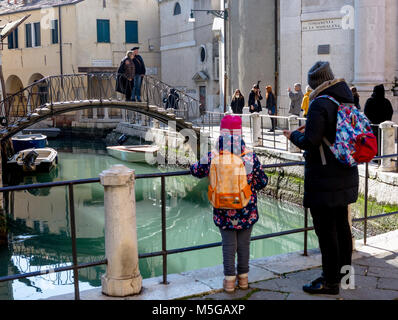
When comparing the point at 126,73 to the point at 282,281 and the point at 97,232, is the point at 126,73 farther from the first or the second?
the point at 282,281

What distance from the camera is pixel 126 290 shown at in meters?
4.18

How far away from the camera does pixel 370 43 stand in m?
16.4

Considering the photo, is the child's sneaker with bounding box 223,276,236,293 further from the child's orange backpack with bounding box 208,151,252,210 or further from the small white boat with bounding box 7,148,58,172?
the small white boat with bounding box 7,148,58,172

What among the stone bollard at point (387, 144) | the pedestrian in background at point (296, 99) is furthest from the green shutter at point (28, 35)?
the stone bollard at point (387, 144)

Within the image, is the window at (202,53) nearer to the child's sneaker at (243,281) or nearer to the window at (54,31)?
the window at (54,31)

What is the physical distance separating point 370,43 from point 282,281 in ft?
44.1

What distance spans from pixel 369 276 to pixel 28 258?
8088 millimetres

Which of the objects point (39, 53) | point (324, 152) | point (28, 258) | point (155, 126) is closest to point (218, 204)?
point (324, 152)

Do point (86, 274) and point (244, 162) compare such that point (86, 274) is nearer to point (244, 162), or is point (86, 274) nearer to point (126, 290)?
point (126, 290)

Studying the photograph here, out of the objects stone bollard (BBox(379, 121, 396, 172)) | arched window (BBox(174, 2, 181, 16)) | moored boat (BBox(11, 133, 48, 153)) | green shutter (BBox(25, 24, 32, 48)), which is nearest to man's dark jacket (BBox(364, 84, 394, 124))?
stone bollard (BBox(379, 121, 396, 172))

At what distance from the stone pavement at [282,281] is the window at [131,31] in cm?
3068

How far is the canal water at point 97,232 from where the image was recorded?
9.81 m

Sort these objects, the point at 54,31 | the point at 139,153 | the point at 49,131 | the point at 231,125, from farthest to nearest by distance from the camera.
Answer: the point at 54,31 < the point at 49,131 < the point at 139,153 < the point at 231,125

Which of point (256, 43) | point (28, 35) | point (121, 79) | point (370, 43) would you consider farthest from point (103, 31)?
point (370, 43)
